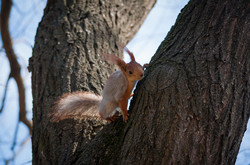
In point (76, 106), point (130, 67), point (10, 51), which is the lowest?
point (76, 106)

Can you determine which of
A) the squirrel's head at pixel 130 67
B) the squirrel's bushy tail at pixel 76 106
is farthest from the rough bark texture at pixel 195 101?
the squirrel's bushy tail at pixel 76 106

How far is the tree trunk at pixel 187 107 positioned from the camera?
5.90ft

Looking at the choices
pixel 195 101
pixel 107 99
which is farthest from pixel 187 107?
pixel 107 99

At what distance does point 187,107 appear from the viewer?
6.05ft

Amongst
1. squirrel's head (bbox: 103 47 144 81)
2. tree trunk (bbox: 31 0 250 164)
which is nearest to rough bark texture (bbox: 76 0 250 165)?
tree trunk (bbox: 31 0 250 164)

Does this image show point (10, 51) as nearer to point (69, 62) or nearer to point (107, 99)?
point (69, 62)

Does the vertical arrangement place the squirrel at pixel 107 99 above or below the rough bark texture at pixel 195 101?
above

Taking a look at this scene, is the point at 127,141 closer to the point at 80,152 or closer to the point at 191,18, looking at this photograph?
the point at 80,152

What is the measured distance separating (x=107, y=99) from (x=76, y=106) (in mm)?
318

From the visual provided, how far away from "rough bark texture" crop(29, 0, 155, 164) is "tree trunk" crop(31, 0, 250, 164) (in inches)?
0.7

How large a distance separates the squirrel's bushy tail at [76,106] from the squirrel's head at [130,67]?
473 mm

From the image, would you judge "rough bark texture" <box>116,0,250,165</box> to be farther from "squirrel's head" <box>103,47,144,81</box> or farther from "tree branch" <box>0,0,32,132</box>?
"tree branch" <box>0,0,32,132</box>

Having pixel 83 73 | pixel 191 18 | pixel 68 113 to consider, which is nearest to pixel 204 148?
pixel 191 18

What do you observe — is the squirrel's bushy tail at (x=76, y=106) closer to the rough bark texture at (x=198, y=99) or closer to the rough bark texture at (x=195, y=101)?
the rough bark texture at (x=195, y=101)
